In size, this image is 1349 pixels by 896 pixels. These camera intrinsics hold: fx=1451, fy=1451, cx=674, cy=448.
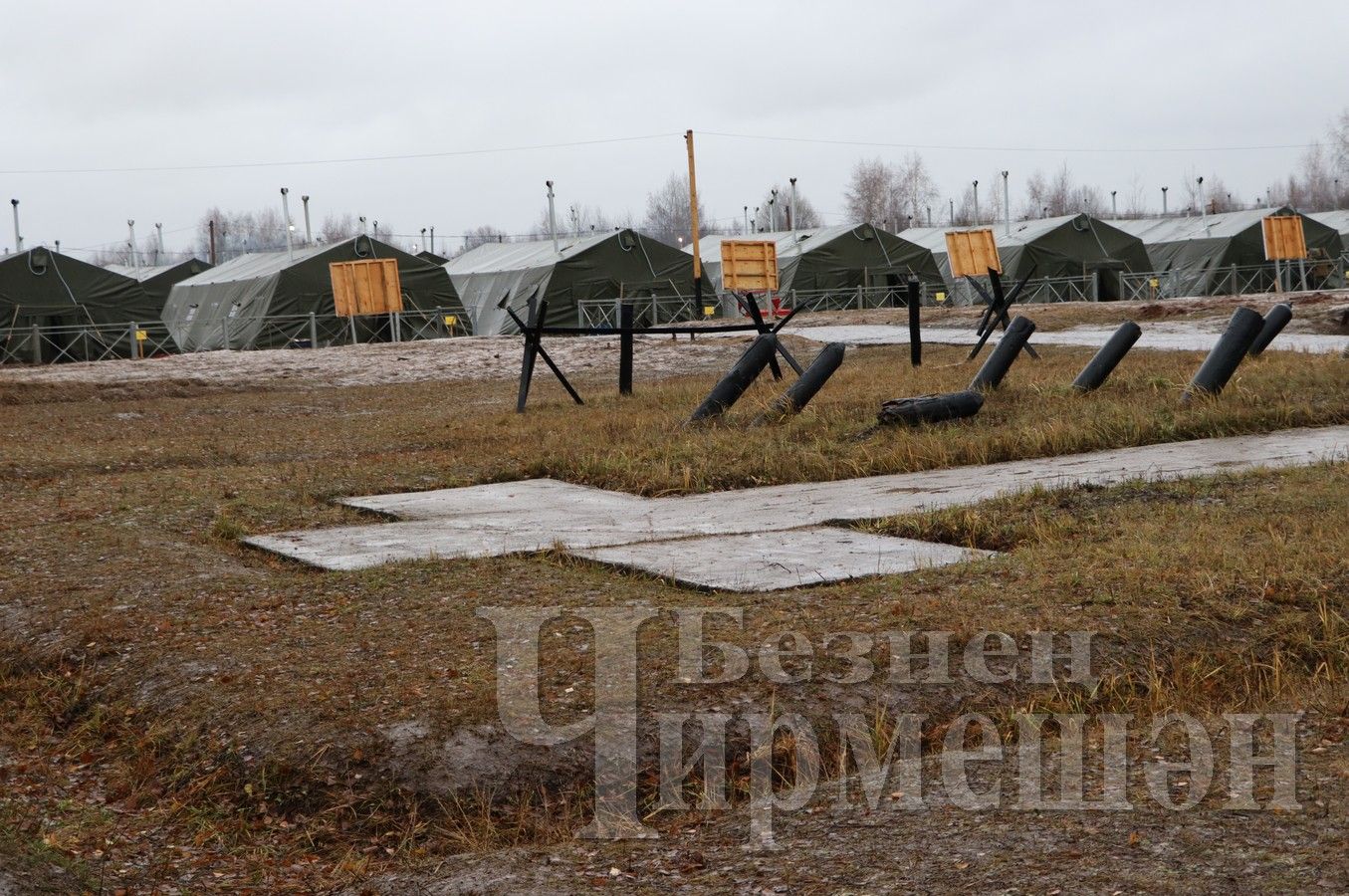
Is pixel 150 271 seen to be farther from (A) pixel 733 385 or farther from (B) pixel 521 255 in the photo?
(A) pixel 733 385

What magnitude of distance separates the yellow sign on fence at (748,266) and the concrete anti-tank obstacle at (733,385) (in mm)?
9485

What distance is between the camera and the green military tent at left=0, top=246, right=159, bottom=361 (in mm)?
31391

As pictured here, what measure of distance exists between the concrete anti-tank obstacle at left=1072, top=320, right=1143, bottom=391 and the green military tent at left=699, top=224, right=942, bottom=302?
28.9 meters

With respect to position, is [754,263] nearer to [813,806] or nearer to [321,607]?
[321,607]

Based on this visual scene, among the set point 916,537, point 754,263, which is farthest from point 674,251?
point 916,537

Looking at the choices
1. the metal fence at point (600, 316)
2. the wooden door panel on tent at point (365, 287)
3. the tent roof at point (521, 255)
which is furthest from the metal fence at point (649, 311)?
the wooden door panel on tent at point (365, 287)

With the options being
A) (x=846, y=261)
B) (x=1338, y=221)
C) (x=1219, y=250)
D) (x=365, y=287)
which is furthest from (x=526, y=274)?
(x=1338, y=221)

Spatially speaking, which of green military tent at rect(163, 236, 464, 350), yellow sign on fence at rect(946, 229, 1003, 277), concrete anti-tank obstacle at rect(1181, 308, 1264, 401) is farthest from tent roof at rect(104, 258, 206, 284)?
concrete anti-tank obstacle at rect(1181, 308, 1264, 401)

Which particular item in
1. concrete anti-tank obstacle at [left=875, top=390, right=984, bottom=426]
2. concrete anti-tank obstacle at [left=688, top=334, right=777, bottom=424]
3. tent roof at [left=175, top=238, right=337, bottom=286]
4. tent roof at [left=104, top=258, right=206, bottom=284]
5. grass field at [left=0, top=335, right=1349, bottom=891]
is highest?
tent roof at [left=104, top=258, right=206, bottom=284]

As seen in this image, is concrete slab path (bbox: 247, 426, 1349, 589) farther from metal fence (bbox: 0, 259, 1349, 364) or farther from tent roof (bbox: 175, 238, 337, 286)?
tent roof (bbox: 175, 238, 337, 286)

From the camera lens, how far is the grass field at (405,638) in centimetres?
333

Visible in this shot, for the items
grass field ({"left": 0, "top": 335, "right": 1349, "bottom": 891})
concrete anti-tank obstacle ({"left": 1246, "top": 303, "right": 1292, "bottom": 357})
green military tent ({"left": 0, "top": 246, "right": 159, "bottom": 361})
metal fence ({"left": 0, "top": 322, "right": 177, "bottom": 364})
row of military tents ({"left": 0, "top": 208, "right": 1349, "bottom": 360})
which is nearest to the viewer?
grass field ({"left": 0, "top": 335, "right": 1349, "bottom": 891})

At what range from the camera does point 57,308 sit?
32.3 meters

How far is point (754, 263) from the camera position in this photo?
2275 centimetres
